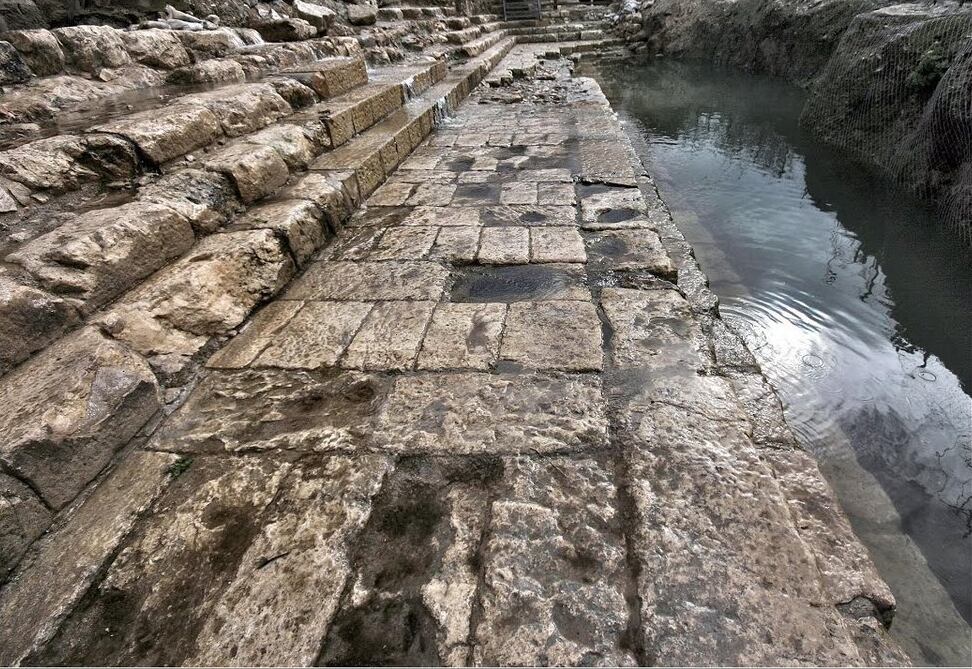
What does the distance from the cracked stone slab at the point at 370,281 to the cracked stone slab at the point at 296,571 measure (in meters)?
1.10

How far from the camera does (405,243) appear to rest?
3.02 meters

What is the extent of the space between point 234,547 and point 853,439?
263 cm

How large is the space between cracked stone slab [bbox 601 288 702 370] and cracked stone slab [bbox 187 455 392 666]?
111cm

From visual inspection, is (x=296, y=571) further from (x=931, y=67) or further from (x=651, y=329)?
(x=931, y=67)

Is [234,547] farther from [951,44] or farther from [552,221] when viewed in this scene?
[951,44]

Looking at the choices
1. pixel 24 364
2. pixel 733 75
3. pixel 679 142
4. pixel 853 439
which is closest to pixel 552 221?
pixel 853 439

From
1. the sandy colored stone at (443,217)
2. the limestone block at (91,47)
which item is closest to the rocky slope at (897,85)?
the sandy colored stone at (443,217)

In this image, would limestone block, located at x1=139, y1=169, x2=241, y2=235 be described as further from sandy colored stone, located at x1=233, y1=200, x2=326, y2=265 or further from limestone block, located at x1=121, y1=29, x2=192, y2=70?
limestone block, located at x1=121, y1=29, x2=192, y2=70

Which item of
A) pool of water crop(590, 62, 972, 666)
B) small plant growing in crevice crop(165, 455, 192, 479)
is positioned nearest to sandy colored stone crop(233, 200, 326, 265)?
small plant growing in crevice crop(165, 455, 192, 479)

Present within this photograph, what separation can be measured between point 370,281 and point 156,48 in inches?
120

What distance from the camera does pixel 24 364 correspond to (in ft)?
5.31

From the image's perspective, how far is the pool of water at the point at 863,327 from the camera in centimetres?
185

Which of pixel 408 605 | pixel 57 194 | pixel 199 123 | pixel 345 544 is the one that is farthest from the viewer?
pixel 199 123

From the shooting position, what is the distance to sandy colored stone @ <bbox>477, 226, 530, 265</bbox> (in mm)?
2812
